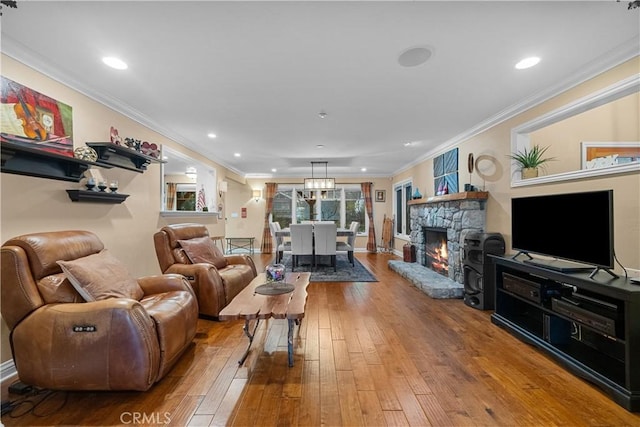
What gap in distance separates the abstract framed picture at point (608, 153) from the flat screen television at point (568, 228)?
507 mm

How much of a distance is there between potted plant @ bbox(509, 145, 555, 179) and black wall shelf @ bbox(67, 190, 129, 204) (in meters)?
4.55

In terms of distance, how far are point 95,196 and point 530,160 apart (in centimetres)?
464

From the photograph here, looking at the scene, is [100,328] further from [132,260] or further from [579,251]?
[579,251]

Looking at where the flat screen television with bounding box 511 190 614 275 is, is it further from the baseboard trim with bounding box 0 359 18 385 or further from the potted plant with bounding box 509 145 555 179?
A: the baseboard trim with bounding box 0 359 18 385

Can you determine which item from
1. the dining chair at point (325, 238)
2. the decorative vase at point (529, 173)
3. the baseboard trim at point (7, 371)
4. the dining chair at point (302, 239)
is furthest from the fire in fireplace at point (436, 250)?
the baseboard trim at point (7, 371)

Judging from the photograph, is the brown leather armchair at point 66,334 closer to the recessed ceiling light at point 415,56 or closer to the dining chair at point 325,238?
the recessed ceiling light at point 415,56

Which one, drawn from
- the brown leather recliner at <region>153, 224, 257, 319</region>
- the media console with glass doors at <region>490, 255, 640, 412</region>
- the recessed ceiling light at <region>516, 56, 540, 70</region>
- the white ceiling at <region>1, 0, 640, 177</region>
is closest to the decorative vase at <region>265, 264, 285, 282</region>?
the brown leather recliner at <region>153, 224, 257, 319</region>

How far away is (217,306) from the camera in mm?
3020

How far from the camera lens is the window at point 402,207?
24.2 feet

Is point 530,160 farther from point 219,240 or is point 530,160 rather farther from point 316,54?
point 219,240

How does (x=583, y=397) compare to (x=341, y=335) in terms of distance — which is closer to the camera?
(x=583, y=397)

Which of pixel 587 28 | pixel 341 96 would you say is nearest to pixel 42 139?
pixel 341 96

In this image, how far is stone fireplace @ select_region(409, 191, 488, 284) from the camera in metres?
3.80

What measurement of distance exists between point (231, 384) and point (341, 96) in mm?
2824
